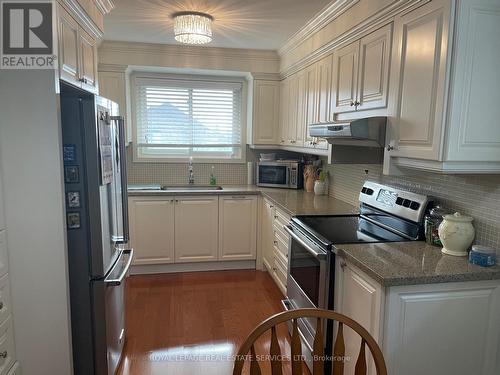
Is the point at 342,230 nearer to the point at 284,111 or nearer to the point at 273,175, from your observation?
the point at 273,175

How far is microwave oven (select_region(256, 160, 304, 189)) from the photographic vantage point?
397 centimetres

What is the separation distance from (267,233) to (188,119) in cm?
168

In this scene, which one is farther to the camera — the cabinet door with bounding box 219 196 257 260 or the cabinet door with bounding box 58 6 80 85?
the cabinet door with bounding box 219 196 257 260

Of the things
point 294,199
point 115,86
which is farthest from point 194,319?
point 115,86

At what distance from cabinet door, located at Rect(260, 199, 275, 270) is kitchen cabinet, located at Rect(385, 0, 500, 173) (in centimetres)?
192

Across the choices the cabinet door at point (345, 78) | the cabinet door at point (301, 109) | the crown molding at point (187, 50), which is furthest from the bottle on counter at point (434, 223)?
the crown molding at point (187, 50)

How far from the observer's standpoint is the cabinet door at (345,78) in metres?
2.42

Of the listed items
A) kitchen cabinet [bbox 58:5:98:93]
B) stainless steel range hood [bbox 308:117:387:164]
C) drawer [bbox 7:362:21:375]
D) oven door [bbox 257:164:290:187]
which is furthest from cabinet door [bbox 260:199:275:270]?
drawer [bbox 7:362:21:375]

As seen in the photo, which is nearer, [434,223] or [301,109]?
[434,223]

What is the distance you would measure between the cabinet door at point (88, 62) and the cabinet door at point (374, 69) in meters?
1.69

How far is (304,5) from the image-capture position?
8.54 ft

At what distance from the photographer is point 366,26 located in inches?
87.9

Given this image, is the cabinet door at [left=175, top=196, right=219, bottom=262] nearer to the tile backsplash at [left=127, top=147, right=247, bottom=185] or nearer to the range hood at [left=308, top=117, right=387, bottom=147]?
the tile backsplash at [left=127, top=147, right=247, bottom=185]

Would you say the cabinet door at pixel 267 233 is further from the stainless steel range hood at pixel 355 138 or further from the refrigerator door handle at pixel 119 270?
the refrigerator door handle at pixel 119 270
